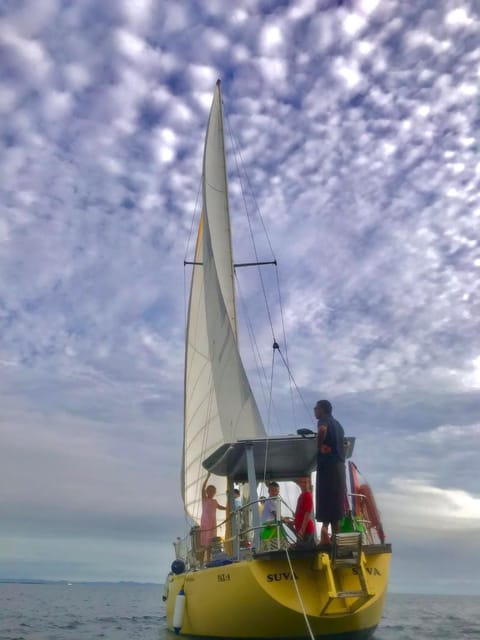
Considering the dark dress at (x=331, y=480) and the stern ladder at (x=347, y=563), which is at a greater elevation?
the dark dress at (x=331, y=480)

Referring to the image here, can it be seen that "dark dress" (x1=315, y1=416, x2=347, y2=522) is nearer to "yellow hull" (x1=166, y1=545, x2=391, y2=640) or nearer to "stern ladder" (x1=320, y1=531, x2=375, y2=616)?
"stern ladder" (x1=320, y1=531, x2=375, y2=616)

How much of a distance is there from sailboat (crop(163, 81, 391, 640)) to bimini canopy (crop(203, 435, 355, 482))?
0.9 inches

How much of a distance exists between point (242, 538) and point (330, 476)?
3568 mm

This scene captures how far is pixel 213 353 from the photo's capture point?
1529 centimetres

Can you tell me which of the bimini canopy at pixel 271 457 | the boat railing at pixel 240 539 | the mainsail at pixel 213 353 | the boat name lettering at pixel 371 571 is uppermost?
the mainsail at pixel 213 353

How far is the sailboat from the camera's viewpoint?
28.8ft

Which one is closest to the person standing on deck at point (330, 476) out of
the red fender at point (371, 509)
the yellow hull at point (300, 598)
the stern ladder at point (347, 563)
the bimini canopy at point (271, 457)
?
the stern ladder at point (347, 563)

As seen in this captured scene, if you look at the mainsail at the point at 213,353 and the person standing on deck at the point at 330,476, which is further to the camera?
the mainsail at the point at 213,353

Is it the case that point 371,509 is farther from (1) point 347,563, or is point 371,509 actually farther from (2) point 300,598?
(2) point 300,598

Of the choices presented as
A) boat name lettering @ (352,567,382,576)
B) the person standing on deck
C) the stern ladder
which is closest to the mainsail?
the person standing on deck

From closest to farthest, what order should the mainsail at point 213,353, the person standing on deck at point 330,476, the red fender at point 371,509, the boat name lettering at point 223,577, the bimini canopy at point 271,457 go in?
1. the person standing on deck at point 330,476
2. the boat name lettering at point 223,577
3. the red fender at point 371,509
4. the bimini canopy at point 271,457
5. the mainsail at point 213,353

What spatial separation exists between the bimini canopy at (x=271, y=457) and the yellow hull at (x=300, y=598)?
6.00ft

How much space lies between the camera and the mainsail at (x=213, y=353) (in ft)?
45.4

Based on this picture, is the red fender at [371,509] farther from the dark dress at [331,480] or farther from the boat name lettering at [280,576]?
the boat name lettering at [280,576]
